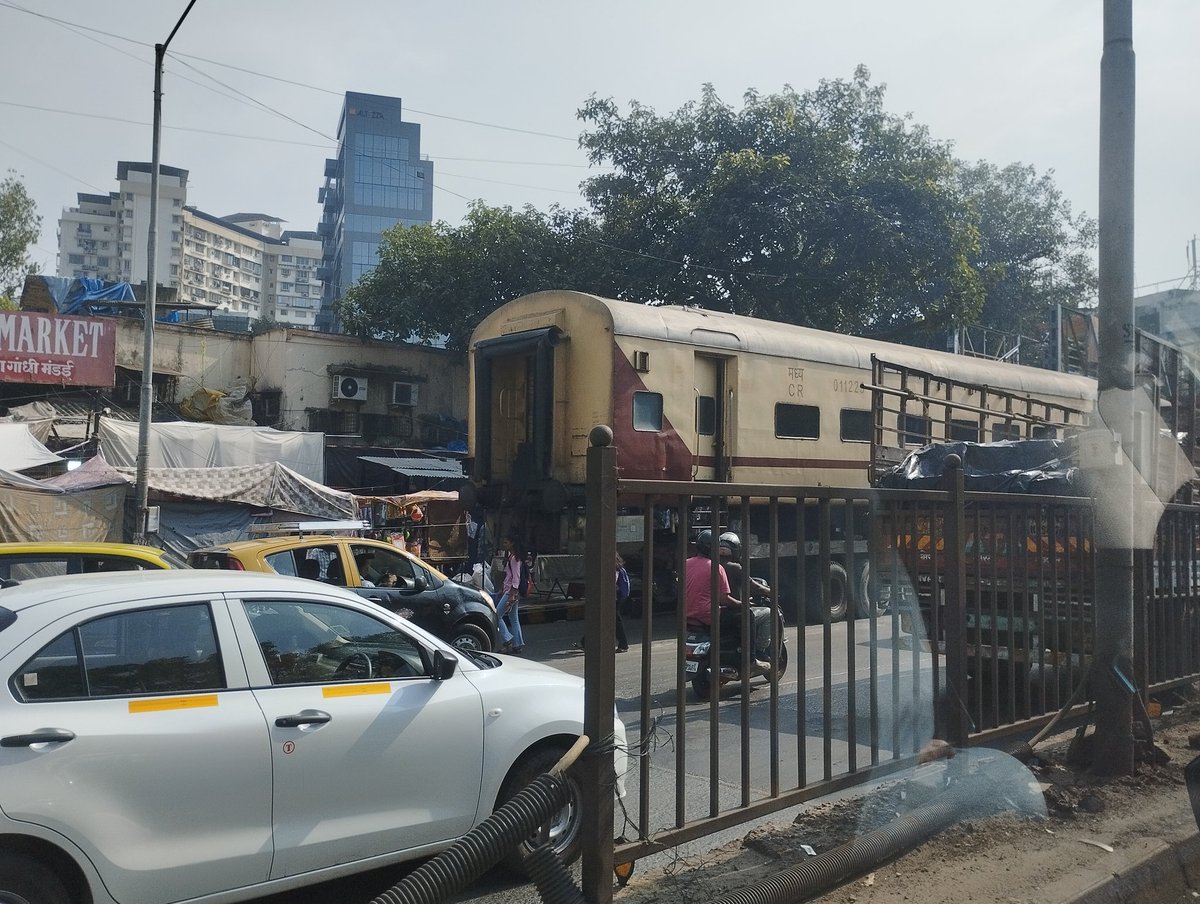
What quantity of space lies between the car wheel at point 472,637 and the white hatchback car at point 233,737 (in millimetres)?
5929

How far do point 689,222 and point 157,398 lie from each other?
14061 mm

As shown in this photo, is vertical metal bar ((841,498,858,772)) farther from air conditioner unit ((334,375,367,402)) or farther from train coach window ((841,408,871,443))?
air conditioner unit ((334,375,367,402))

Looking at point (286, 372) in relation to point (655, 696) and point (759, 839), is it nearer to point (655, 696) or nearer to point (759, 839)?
point (655, 696)

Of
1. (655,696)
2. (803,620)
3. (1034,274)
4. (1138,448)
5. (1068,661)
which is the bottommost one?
(655,696)

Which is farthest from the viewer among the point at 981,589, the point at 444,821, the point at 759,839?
the point at 981,589

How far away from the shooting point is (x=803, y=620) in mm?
4684

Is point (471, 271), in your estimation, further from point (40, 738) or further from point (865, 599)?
point (40, 738)

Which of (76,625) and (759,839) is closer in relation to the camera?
(76,625)

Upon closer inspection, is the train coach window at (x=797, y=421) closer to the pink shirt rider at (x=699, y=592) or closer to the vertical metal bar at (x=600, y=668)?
the pink shirt rider at (x=699, y=592)

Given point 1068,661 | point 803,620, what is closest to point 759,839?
point 803,620

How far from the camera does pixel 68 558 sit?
767 centimetres

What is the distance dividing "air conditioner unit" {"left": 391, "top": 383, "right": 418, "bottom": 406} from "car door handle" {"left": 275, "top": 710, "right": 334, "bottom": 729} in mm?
24951

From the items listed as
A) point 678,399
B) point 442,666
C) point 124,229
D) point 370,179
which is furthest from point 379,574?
point 124,229

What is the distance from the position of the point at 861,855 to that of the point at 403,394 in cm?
2537
